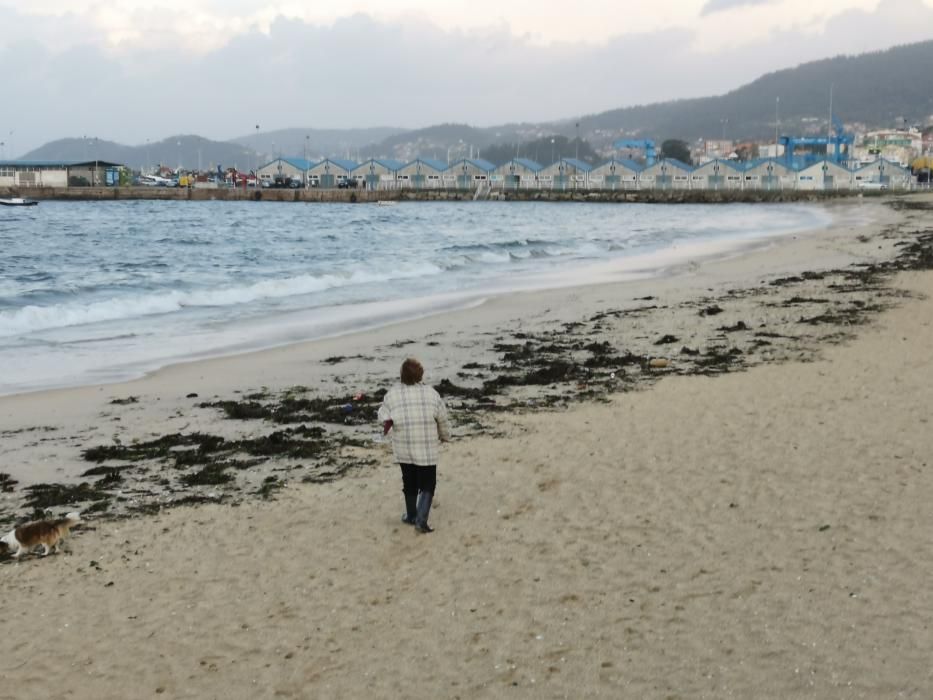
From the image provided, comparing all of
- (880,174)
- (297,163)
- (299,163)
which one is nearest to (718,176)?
(880,174)

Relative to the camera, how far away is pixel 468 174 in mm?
142125

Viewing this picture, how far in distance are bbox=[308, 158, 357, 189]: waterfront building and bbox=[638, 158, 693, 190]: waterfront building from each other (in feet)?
145

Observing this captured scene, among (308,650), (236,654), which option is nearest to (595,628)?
(308,650)

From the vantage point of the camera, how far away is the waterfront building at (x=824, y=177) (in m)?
111

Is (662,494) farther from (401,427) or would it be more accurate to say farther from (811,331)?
(811,331)

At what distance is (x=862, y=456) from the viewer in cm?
723

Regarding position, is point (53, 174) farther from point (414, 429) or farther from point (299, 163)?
point (414, 429)

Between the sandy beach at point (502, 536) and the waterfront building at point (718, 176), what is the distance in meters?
119

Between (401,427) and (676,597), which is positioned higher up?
(401,427)

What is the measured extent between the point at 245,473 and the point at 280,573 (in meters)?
2.09

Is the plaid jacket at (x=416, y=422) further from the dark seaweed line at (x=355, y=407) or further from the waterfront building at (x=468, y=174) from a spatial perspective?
the waterfront building at (x=468, y=174)

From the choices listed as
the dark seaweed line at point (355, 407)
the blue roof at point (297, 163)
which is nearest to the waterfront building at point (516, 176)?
the blue roof at point (297, 163)

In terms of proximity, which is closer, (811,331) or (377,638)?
(377,638)

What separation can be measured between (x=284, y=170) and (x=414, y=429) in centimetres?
14614
